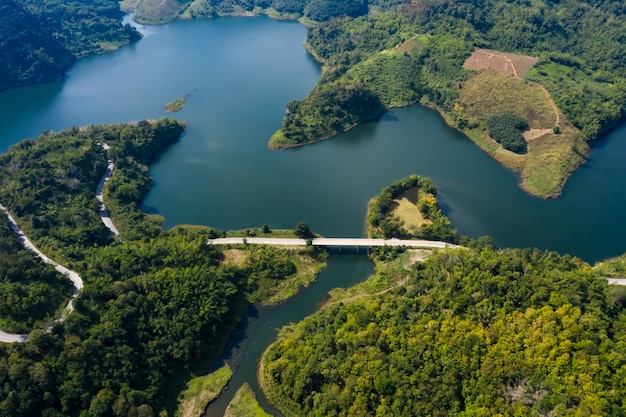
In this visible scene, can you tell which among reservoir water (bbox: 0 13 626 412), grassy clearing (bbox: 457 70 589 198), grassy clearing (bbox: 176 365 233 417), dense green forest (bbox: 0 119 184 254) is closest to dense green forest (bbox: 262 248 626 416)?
grassy clearing (bbox: 176 365 233 417)

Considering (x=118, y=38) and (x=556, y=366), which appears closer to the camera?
(x=556, y=366)

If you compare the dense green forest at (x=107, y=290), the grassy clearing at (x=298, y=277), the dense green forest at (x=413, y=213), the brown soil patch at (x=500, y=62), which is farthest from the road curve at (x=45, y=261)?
the brown soil patch at (x=500, y=62)

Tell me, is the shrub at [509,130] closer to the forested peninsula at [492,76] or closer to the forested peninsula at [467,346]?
the forested peninsula at [492,76]

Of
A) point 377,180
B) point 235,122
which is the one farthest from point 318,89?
point 377,180

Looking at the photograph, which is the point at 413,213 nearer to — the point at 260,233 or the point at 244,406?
the point at 260,233

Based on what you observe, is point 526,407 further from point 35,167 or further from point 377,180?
point 35,167
